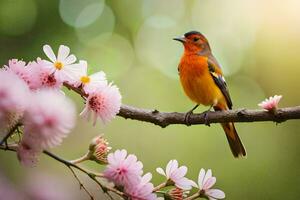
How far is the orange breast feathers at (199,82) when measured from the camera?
1.83m

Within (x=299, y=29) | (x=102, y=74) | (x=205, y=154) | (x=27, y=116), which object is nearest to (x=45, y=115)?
(x=27, y=116)

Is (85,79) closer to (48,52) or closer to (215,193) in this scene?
(48,52)

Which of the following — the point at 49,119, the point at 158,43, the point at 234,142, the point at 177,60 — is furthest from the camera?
the point at 158,43

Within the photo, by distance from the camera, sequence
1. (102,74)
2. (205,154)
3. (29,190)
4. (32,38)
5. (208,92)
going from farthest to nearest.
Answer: (32,38)
(205,154)
(208,92)
(102,74)
(29,190)

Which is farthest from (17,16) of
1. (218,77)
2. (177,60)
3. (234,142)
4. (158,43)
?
(234,142)

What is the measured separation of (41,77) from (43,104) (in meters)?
0.22

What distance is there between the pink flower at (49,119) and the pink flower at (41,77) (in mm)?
169

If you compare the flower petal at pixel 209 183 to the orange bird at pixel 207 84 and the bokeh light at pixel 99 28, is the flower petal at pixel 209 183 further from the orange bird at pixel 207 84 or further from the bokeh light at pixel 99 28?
the bokeh light at pixel 99 28

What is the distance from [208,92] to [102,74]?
3.51 feet

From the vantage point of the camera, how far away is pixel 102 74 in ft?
2.61

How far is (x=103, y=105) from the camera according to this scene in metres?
0.78

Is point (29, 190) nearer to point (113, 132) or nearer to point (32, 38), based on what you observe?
point (113, 132)

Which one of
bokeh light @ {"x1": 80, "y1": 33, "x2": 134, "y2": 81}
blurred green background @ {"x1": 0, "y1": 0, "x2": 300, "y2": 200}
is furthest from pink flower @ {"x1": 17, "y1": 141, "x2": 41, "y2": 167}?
bokeh light @ {"x1": 80, "y1": 33, "x2": 134, "y2": 81}

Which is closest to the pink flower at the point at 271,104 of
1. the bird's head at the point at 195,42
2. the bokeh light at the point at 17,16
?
the bird's head at the point at 195,42
